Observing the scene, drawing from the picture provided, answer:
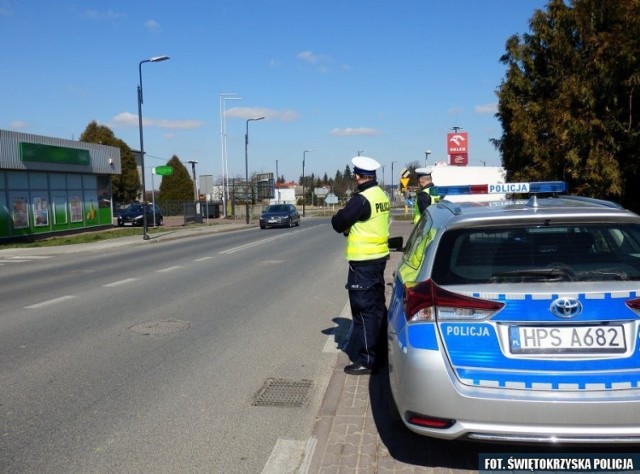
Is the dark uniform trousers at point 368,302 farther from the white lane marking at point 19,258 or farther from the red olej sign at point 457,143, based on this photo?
the white lane marking at point 19,258

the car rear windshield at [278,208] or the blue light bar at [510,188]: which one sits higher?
the blue light bar at [510,188]

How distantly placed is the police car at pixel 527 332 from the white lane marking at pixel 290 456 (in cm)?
72

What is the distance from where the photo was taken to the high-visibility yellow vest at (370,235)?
5.01 metres

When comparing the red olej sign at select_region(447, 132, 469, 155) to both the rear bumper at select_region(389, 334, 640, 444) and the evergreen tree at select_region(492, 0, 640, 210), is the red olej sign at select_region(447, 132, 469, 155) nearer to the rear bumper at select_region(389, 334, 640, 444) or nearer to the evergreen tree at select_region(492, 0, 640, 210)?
the evergreen tree at select_region(492, 0, 640, 210)

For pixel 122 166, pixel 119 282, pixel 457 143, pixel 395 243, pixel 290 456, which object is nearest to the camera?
pixel 290 456

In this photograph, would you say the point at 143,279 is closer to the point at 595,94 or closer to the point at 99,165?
the point at 595,94

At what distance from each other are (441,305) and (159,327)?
521 centimetres

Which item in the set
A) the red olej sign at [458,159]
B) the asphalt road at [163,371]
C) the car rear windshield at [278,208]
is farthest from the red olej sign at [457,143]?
the car rear windshield at [278,208]

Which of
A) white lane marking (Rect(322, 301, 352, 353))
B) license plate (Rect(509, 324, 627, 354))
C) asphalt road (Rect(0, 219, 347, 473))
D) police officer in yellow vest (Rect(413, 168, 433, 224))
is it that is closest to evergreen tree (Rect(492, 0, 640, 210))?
police officer in yellow vest (Rect(413, 168, 433, 224))

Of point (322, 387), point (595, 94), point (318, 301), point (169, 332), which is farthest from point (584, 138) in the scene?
point (169, 332)

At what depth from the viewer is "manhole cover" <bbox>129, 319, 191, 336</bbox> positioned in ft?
23.9

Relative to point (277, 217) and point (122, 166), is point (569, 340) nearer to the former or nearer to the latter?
point (277, 217)

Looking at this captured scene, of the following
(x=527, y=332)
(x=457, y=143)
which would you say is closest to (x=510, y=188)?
(x=527, y=332)

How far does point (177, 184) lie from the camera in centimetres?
7719
